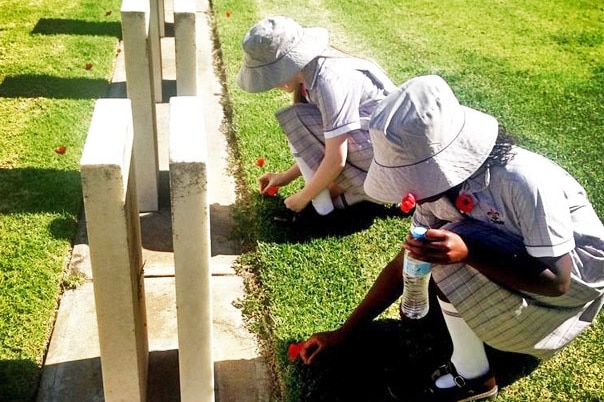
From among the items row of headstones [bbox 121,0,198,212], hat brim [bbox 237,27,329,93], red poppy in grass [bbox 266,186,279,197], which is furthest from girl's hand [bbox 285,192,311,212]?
row of headstones [bbox 121,0,198,212]

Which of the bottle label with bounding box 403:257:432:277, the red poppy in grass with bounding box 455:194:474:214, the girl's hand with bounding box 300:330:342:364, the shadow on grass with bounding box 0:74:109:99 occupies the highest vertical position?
the red poppy in grass with bounding box 455:194:474:214

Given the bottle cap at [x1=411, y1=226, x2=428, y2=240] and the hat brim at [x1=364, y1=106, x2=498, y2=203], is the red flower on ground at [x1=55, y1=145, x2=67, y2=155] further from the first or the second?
the bottle cap at [x1=411, y1=226, x2=428, y2=240]

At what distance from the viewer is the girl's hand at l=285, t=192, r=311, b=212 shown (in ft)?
12.3

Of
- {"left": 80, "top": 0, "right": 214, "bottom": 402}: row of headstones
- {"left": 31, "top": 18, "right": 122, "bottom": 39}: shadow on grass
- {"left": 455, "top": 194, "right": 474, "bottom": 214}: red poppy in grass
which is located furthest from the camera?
{"left": 31, "top": 18, "right": 122, "bottom": 39}: shadow on grass

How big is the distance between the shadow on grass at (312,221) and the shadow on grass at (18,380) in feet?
4.28

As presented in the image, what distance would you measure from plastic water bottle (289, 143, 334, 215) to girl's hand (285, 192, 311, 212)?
9 cm

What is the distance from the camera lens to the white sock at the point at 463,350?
2.77 metres

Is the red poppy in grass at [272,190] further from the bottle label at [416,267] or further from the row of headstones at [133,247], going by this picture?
the bottle label at [416,267]

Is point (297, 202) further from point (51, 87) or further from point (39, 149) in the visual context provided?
point (51, 87)

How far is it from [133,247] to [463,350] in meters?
1.30

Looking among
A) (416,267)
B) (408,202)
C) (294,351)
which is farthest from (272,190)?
(408,202)

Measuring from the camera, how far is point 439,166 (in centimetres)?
233

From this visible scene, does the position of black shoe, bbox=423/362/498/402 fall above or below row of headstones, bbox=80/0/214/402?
below

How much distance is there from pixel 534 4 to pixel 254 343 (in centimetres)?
608
